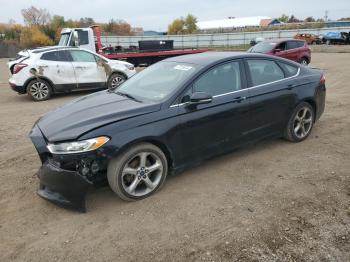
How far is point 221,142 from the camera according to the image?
4.41 m

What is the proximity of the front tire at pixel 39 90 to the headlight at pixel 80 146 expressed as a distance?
7.36 m

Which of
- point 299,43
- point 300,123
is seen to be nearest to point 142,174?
point 300,123

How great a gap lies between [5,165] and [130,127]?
8.39 ft

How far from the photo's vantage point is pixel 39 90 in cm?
1011

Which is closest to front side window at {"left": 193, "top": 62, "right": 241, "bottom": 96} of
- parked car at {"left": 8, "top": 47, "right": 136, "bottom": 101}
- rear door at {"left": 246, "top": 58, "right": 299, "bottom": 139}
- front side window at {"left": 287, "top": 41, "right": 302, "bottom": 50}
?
rear door at {"left": 246, "top": 58, "right": 299, "bottom": 139}

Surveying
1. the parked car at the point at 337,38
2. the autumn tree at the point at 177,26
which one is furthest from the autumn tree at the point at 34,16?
the parked car at the point at 337,38

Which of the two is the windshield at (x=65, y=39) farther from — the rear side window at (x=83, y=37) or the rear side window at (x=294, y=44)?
the rear side window at (x=294, y=44)

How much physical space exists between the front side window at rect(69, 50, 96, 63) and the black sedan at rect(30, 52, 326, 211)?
6.14m

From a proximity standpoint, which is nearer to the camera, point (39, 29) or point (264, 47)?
point (264, 47)

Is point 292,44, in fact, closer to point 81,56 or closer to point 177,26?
point 81,56

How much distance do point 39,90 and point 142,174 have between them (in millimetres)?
7536

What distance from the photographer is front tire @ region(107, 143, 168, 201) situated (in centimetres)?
361

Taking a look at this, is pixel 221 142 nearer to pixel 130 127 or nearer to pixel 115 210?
pixel 130 127

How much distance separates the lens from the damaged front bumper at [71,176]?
3418 mm
